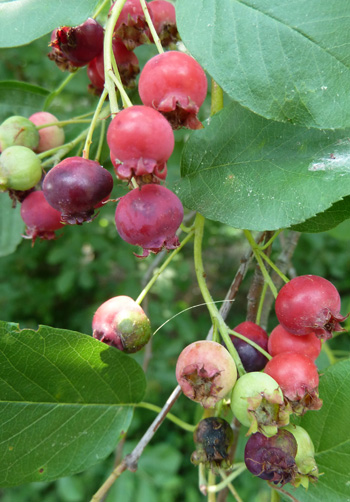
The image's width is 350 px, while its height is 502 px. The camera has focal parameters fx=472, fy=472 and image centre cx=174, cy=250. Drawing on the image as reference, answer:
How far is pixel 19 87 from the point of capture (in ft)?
4.99

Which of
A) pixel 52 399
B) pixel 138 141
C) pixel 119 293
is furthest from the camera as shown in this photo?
pixel 119 293

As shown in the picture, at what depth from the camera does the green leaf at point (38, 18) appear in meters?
0.95

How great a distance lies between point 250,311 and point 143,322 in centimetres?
36

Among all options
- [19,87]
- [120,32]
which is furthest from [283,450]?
[19,87]

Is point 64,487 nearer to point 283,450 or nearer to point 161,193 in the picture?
point 283,450

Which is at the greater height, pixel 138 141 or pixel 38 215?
pixel 138 141

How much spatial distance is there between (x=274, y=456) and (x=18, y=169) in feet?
2.44

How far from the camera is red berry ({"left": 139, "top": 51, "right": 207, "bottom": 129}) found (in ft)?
2.57

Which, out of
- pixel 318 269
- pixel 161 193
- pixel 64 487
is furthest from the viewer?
pixel 318 269

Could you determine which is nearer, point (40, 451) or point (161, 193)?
point (161, 193)

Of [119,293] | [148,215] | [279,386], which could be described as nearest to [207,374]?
[279,386]

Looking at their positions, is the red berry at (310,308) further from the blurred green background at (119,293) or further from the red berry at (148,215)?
the blurred green background at (119,293)

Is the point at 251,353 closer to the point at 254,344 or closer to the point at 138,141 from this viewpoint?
the point at 254,344

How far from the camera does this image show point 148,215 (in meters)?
0.76
